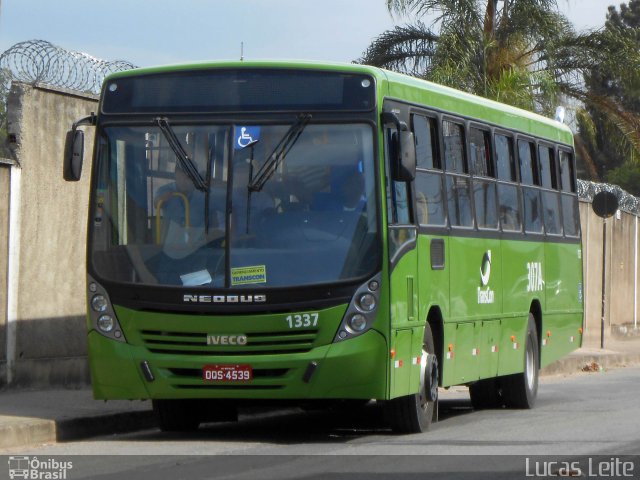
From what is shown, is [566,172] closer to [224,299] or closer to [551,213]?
[551,213]

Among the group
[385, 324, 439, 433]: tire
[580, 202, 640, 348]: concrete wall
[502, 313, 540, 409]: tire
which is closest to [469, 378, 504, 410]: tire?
[502, 313, 540, 409]: tire

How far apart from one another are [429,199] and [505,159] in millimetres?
2870

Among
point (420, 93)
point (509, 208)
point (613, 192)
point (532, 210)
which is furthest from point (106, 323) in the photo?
point (613, 192)

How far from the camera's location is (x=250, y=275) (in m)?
11.0

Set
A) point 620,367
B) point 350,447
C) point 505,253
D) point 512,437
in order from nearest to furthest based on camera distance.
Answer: point 350,447, point 512,437, point 505,253, point 620,367

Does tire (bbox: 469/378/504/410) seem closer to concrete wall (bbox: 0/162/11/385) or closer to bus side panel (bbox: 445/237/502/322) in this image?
bus side panel (bbox: 445/237/502/322)

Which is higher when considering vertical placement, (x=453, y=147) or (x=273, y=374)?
(x=453, y=147)

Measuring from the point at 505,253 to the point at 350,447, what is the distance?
433 centimetres

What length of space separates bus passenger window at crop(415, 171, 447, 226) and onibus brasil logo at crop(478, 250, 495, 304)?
4.15 feet

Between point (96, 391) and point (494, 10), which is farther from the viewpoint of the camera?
point (494, 10)

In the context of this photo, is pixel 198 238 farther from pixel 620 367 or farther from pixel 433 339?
pixel 620 367

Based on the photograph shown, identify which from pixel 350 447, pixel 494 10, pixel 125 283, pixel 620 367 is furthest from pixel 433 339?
pixel 494 10

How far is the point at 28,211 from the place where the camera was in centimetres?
1483

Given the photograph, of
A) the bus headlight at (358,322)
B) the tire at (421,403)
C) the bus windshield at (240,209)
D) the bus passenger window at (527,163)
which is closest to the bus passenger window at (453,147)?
the tire at (421,403)
